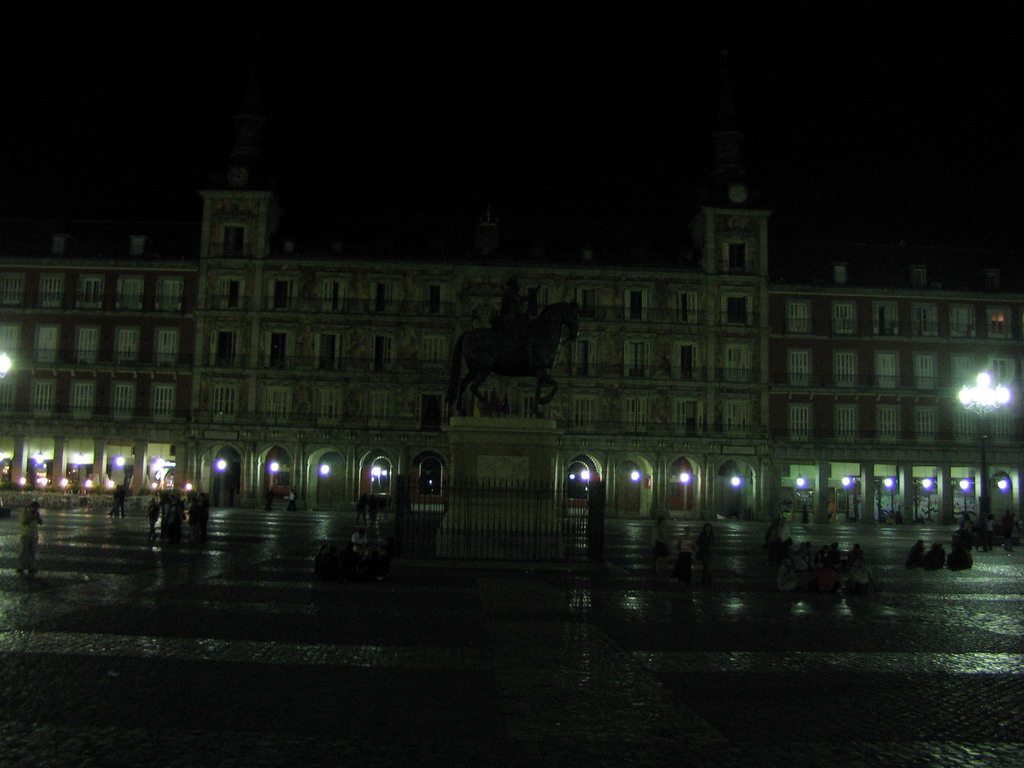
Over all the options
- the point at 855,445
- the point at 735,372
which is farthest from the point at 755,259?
the point at 855,445

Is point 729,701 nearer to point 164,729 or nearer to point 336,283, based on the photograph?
point 164,729

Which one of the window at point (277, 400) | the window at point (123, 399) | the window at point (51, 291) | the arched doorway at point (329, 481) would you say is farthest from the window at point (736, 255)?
the window at point (51, 291)

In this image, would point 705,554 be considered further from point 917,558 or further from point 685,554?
point 917,558

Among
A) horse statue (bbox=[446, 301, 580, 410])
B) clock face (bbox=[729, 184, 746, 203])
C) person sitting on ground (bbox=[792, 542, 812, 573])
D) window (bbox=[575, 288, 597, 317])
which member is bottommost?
person sitting on ground (bbox=[792, 542, 812, 573])

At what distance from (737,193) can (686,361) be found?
35.8 feet

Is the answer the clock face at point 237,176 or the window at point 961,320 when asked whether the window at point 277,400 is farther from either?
the window at point 961,320

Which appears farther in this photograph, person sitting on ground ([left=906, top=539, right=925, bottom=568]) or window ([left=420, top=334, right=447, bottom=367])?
window ([left=420, top=334, right=447, bottom=367])

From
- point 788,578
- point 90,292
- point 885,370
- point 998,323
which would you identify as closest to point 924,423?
point 885,370

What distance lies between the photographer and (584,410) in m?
55.0

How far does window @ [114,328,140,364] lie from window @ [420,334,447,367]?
17.2 meters

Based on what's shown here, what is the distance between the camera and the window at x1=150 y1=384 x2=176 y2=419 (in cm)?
5488

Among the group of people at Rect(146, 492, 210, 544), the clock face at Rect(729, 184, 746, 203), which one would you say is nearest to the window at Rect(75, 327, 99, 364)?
the group of people at Rect(146, 492, 210, 544)

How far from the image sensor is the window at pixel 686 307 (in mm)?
56000

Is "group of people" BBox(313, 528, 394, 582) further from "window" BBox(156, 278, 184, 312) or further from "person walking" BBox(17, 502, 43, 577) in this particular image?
"window" BBox(156, 278, 184, 312)
